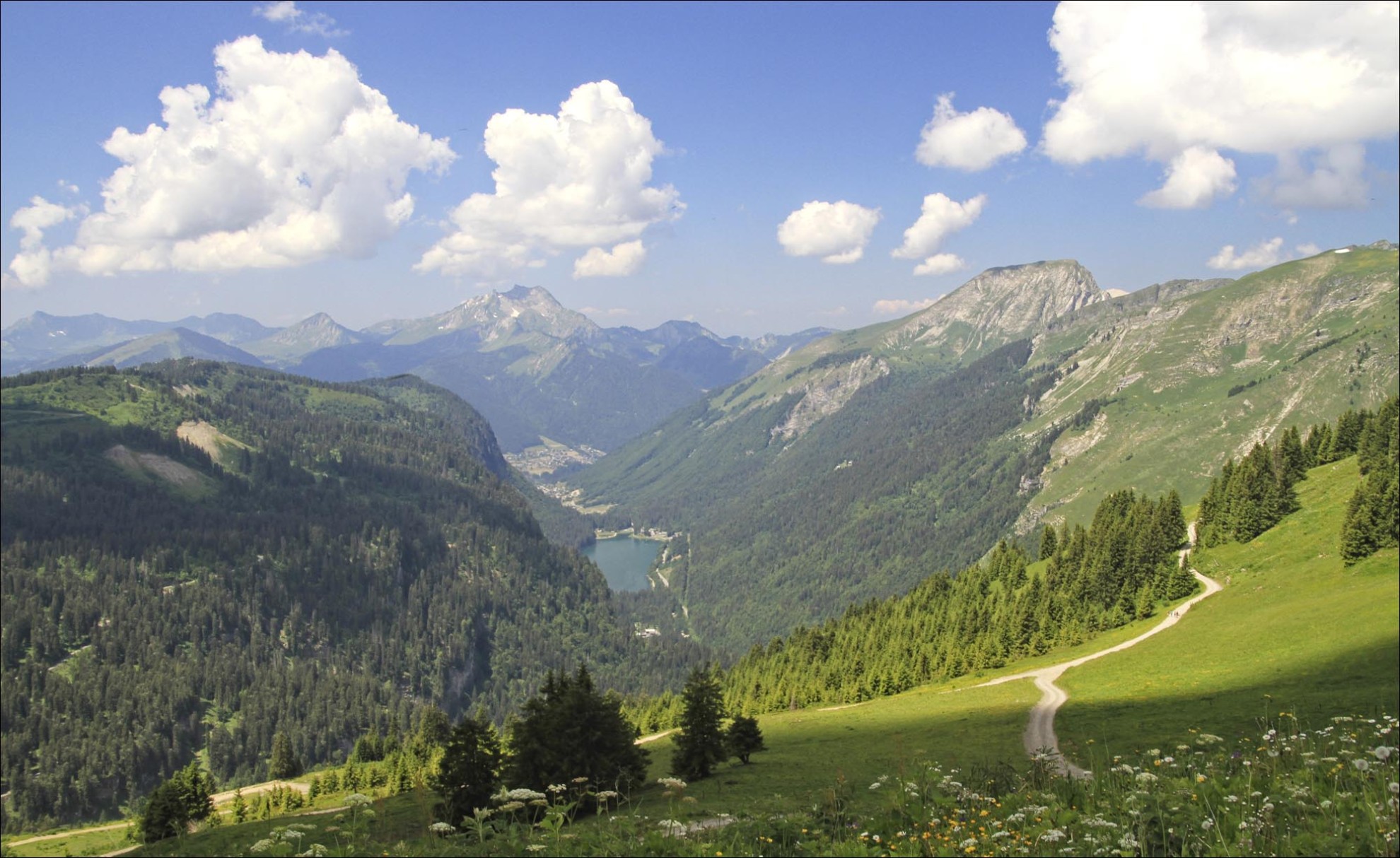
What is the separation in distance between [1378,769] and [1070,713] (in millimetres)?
41493

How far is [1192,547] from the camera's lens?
332 ft

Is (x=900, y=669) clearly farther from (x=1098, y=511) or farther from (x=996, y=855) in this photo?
(x=996, y=855)

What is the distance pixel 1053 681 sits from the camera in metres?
67.5

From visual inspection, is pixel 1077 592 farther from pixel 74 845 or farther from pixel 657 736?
pixel 74 845

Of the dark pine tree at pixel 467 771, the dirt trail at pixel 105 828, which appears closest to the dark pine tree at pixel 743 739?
the dark pine tree at pixel 467 771

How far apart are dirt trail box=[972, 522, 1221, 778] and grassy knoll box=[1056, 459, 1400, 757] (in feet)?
3.64

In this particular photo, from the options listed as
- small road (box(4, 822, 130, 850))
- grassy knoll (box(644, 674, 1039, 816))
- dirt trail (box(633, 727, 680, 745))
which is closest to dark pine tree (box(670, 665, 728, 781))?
grassy knoll (box(644, 674, 1039, 816))

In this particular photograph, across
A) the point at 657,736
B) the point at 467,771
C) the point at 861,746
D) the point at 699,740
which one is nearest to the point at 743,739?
the point at 699,740

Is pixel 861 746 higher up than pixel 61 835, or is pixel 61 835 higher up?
pixel 861 746

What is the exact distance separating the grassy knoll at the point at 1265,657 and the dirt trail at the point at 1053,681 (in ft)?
3.64

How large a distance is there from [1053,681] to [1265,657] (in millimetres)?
17323

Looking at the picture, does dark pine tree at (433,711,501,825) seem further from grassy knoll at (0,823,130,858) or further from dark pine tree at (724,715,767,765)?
grassy knoll at (0,823,130,858)

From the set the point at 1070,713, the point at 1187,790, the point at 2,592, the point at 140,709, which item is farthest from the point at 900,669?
the point at 2,592

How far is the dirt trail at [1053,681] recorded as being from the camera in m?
44.5
